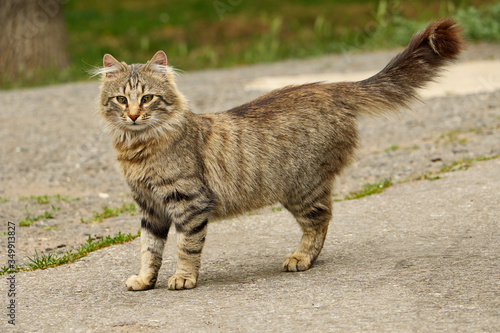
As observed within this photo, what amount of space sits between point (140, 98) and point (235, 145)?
81cm

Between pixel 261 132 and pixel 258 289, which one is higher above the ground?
pixel 261 132

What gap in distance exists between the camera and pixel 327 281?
483cm

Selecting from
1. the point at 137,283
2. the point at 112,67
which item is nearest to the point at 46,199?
the point at 112,67

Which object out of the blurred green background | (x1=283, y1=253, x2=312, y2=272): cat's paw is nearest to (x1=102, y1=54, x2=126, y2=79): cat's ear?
(x1=283, y1=253, x2=312, y2=272): cat's paw

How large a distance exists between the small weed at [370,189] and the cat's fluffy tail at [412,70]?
1.77 m

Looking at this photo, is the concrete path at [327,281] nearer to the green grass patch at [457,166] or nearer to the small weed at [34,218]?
the green grass patch at [457,166]

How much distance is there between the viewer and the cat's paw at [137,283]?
4.93 m

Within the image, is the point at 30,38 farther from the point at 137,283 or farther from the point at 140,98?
the point at 137,283

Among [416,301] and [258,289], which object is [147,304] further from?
[416,301]

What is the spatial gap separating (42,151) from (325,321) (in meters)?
6.70

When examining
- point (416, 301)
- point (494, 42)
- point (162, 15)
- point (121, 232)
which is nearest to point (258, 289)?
point (416, 301)

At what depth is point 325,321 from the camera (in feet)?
13.3

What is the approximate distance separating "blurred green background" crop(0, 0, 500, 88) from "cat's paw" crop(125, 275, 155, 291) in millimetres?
9373

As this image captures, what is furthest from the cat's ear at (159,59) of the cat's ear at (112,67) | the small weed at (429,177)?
the small weed at (429,177)
